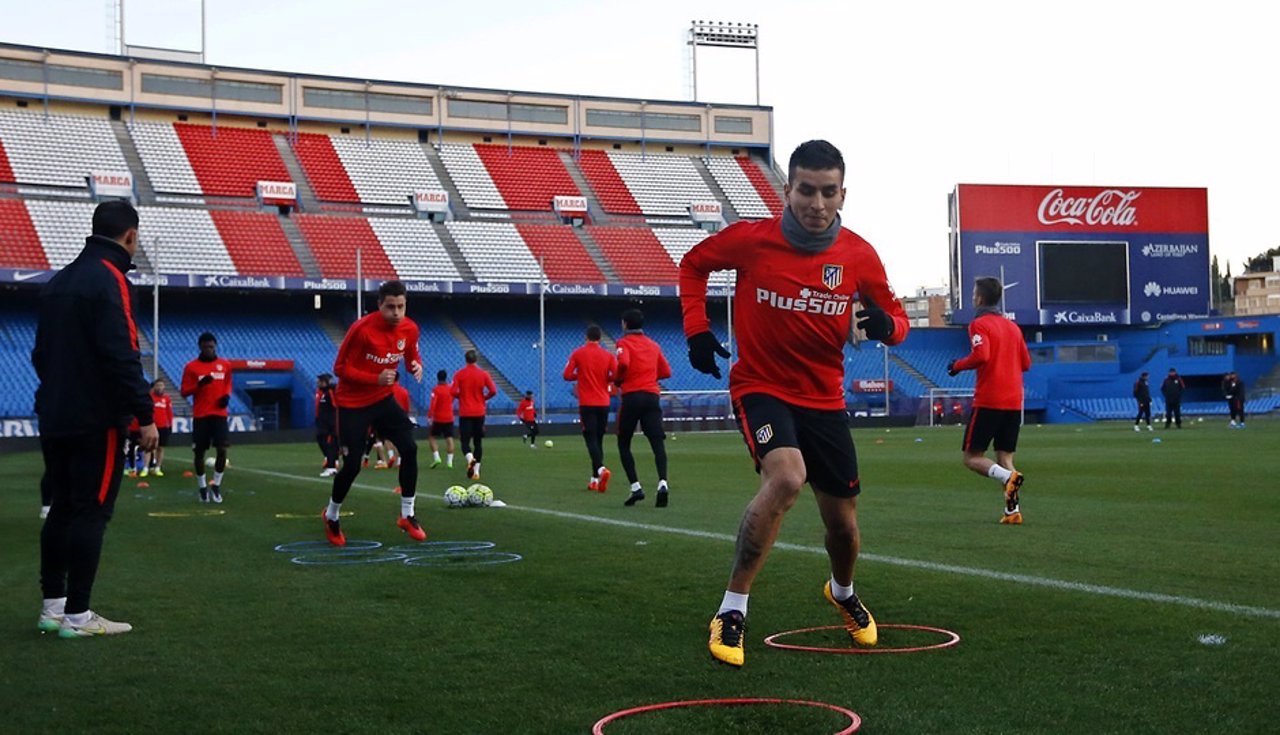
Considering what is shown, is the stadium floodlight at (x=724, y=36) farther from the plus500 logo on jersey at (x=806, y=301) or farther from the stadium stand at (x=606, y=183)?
the plus500 logo on jersey at (x=806, y=301)

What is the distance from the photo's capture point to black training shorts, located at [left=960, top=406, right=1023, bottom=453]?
492 inches

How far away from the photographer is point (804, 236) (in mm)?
6230

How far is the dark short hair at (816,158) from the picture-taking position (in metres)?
6.12

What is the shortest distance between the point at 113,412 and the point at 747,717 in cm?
383

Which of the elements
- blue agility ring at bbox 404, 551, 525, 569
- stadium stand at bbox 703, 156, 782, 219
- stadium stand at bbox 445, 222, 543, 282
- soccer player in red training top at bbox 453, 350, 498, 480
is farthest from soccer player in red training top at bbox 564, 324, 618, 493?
stadium stand at bbox 703, 156, 782, 219

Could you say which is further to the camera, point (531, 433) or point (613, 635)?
point (531, 433)

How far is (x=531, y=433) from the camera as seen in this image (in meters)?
38.7

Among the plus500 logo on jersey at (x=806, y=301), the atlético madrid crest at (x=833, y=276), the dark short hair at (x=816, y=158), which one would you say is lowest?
the plus500 logo on jersey at (x=806, y=301)

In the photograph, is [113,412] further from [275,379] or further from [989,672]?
[275,379]

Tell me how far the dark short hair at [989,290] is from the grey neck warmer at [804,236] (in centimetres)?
586

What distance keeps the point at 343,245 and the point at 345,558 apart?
46.3 meters

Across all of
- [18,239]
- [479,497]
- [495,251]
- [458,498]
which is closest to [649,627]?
[479,497]

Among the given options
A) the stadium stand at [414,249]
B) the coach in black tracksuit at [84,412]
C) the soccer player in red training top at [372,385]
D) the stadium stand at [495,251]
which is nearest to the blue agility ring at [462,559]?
the soccer player in red training top at [372,385]

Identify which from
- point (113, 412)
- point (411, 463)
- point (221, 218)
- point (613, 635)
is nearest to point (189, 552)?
point (411, 463)
